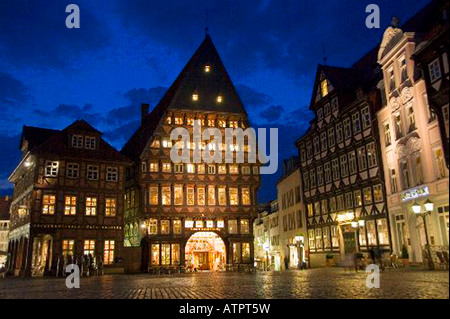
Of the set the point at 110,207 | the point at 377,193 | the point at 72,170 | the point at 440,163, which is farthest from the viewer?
the point at 110,207

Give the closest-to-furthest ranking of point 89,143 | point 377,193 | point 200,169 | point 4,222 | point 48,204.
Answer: point 377,193 → point 48,204 → point 89,143 → point 200,169 → point 4,222

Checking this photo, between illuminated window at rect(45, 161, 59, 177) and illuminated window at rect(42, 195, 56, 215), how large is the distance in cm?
174

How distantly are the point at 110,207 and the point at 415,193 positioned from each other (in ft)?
76.3

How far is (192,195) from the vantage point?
136ft

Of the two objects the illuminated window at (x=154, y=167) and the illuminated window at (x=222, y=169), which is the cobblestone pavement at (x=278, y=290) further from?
the illuminated window at (x=222, y=169)

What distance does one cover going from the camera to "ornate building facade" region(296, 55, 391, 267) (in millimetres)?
30016

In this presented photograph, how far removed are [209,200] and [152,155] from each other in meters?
6.97

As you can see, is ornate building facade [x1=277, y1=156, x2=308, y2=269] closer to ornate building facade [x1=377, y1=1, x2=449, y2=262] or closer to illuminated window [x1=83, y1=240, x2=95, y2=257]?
ornate building facade [x1=377, y1=1, x2=449, y2=262]

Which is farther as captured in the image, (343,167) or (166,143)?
(166,143)

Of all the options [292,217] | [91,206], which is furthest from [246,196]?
[91,206]

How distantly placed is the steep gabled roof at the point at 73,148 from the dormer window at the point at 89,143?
1.15 ft

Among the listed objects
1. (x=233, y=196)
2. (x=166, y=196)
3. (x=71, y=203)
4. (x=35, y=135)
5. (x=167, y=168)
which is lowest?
(x=71, y=203)

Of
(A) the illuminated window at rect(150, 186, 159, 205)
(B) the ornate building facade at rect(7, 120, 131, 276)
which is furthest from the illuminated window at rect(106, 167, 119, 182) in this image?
(A) the illuminated window at rect(150, 186, 159, 205)

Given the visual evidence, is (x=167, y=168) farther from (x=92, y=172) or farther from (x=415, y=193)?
(x=415, y=193)
